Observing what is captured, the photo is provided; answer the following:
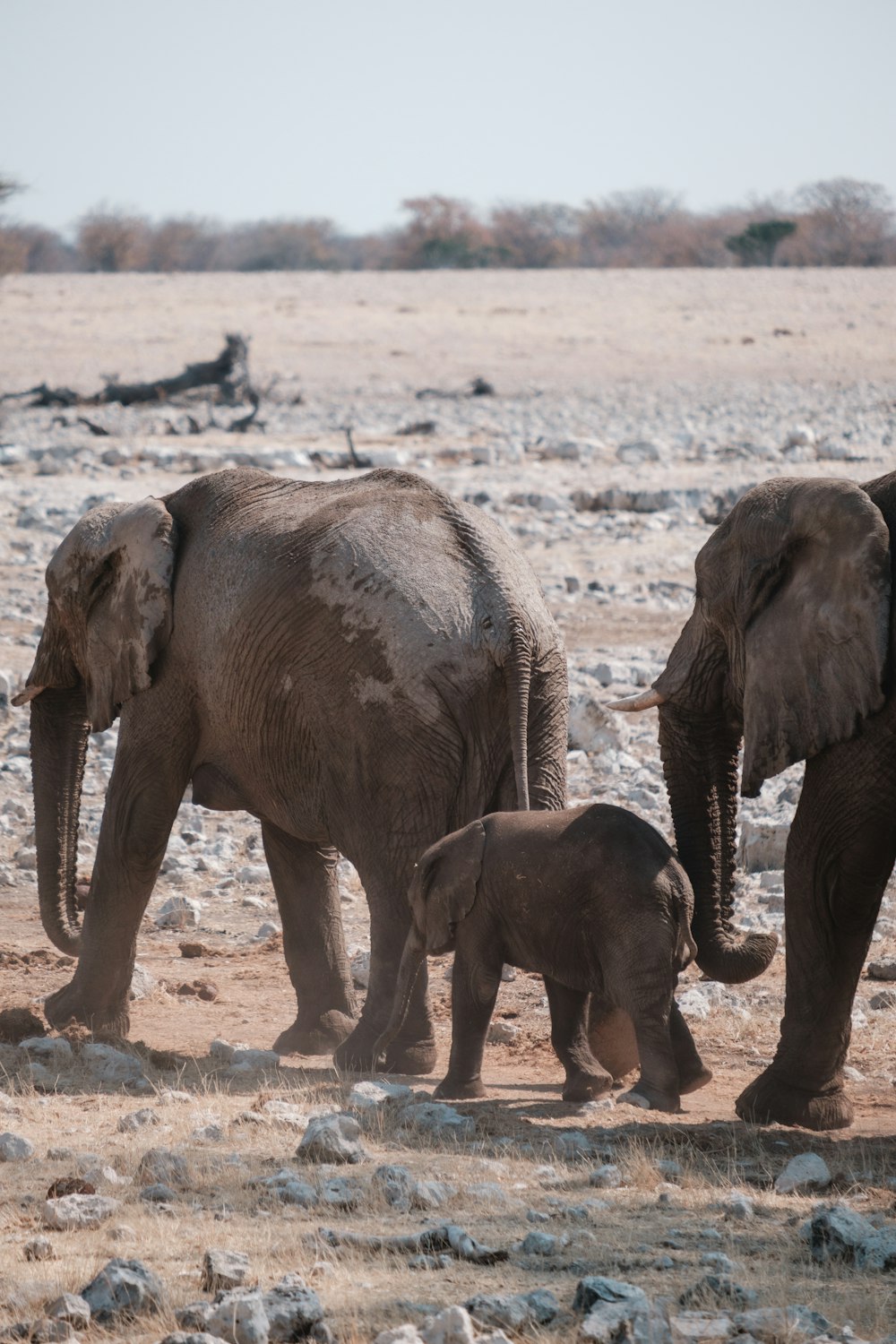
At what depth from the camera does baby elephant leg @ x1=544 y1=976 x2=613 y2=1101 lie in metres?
6.04

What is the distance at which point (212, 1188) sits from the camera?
16.0ft

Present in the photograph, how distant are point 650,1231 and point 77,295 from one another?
3829 cm

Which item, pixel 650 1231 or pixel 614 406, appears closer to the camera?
pixel 650 1231

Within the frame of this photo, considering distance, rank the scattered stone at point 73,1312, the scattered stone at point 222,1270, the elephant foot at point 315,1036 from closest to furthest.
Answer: the scattered stone at point 73,1312
the scattered stone at point 222,1270
the elephant foot at point 315,1036

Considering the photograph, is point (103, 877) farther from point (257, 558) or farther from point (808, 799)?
point (808, 799)

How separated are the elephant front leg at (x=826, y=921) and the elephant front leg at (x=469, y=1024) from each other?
0.84m

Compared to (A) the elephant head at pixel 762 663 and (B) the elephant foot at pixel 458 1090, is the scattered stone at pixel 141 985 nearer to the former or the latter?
(B) the elephant foot at pixel 458 1090

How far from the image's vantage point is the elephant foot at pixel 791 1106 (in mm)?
5855

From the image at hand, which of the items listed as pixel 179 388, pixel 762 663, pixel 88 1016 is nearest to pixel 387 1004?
pixel 88 1016

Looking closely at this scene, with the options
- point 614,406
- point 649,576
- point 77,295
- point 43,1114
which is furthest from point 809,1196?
point 77,295

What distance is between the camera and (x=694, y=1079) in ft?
19.9

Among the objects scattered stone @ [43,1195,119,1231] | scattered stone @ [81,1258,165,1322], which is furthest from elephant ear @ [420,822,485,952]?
scattered stone @ [81,1258,165,1322]

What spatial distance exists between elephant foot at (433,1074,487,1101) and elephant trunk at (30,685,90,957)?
1.90m

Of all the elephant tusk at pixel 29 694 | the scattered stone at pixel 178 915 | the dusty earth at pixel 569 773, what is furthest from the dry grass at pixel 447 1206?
the scattered stone at pixel 178 915
